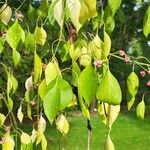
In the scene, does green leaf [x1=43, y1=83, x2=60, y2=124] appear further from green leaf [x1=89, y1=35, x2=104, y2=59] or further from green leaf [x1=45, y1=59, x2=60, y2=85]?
green leaf [x1=89, y1=35, x2=104, y2=59]

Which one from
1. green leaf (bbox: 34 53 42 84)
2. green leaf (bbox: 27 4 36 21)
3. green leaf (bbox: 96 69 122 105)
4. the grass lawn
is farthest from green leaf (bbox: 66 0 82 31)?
the grass lawn

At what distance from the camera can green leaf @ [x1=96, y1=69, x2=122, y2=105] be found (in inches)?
35.0

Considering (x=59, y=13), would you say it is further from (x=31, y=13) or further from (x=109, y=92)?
(x=31, y=13)

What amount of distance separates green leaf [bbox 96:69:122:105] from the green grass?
9369 mm

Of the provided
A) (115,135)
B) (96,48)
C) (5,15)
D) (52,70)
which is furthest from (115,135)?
(52,70)

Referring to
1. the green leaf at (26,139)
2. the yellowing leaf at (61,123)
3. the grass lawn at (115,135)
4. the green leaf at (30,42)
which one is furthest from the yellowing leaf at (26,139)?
the grass lawn at (115,135)

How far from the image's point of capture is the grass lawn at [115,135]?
12.2m

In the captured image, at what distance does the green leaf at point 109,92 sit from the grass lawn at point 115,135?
30.7ft

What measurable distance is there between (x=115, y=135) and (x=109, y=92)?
13.5 meters

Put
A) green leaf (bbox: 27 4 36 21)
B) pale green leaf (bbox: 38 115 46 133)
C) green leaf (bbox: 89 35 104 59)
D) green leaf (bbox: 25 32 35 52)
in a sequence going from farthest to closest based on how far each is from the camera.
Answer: green leaf (bbox: 27 4 36 21), green leaf (bbox: 25 32 35 52), pale green leaf (bbox: 38 115 46 133), green leaf (bbox: 89 35 104 59)

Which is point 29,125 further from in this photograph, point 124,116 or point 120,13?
point 120,13

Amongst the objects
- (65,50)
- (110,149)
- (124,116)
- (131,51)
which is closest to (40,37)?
(65,50)

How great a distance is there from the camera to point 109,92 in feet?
2.92

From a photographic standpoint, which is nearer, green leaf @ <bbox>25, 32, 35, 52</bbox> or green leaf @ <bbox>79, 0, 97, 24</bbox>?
green leaf @ <bbox>79, 0, 97, 24</bbox>
